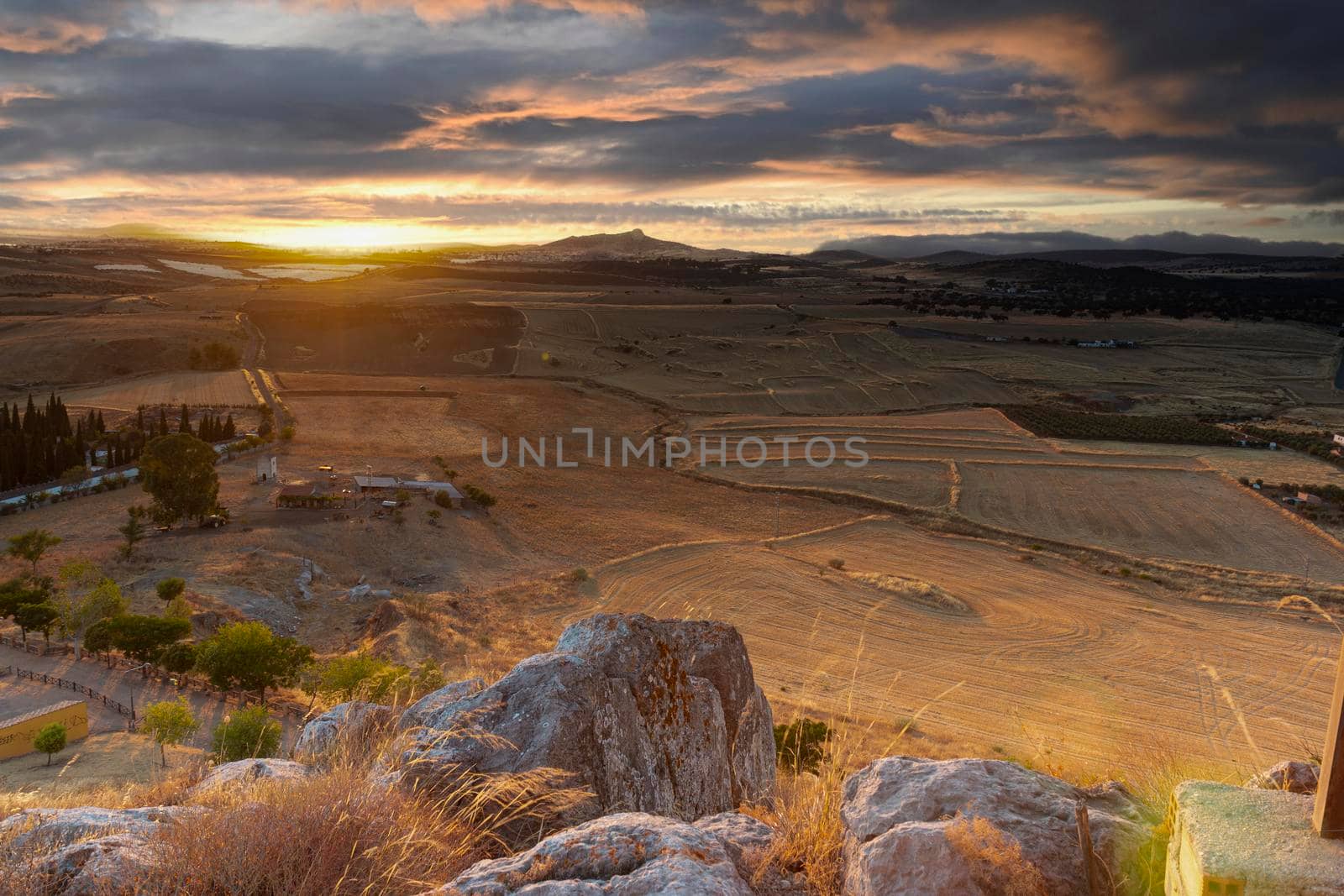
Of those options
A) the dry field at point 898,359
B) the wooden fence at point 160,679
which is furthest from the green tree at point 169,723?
the dry field at point 898,359

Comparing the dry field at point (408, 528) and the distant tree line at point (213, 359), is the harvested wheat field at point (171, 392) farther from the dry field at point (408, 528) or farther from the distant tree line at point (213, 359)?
the dry field at point (408, 528)

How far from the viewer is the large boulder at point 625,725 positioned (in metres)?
5.53

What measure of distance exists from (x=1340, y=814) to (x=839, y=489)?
4809 cm

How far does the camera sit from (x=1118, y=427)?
68812 mm

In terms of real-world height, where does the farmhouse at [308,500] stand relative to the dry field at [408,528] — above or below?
above

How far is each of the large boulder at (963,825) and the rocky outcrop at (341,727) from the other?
3755mm

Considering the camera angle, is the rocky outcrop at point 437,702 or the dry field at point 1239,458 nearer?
the rocky outcrop at point 437,702

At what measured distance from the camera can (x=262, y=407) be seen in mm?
66188

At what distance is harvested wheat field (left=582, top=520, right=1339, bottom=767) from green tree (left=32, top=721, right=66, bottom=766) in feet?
55.3

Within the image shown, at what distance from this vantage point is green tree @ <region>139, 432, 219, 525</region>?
36.2m

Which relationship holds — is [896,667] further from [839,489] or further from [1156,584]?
[839,489]

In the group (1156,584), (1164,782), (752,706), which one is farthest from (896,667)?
(1164,782)

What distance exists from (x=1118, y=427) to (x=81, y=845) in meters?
75.6

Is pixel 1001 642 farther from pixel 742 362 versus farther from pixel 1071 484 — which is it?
pixel 742 362
